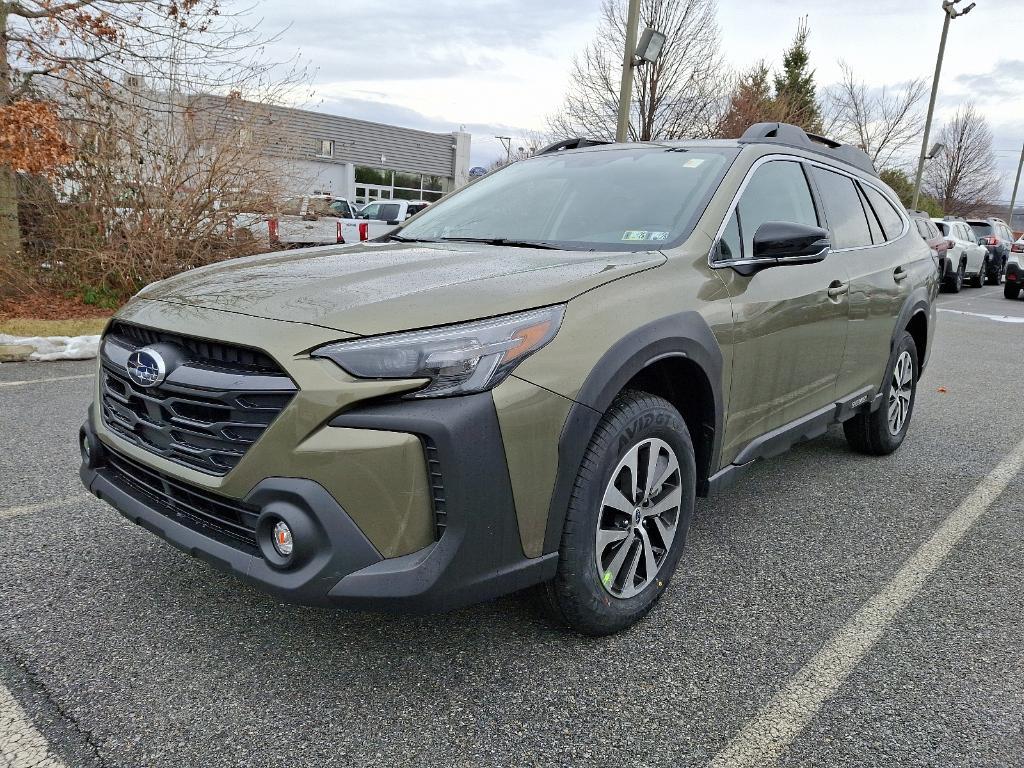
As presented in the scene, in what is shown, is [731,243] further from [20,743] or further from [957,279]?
[957,279]

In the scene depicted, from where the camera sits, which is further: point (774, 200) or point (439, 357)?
point (774, 200)

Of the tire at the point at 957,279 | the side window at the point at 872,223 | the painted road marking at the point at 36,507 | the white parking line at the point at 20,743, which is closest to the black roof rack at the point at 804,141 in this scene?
the side window at the point at 872,223

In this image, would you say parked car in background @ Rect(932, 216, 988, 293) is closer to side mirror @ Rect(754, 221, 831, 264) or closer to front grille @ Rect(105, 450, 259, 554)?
side mirror @ Rect(754, 221, 831, 264)

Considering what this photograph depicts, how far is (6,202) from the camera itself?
897cm

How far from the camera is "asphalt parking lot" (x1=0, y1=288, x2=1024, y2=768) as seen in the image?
2045mm

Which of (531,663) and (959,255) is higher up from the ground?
(959,255)

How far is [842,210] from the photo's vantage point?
404cm

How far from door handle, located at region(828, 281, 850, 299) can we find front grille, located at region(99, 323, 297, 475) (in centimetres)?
260

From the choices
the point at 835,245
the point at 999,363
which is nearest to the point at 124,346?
the point at 835,245

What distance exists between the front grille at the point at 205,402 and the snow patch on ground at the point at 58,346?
536 centimetres

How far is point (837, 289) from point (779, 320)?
66 cm

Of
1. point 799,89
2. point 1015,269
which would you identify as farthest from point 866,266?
point 799,89

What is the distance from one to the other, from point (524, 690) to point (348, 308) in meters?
1.22

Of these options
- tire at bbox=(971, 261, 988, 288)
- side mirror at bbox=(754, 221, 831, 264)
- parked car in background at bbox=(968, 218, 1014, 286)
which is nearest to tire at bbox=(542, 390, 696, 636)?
side mirror at bbox=(754, 221, 831, 264)
